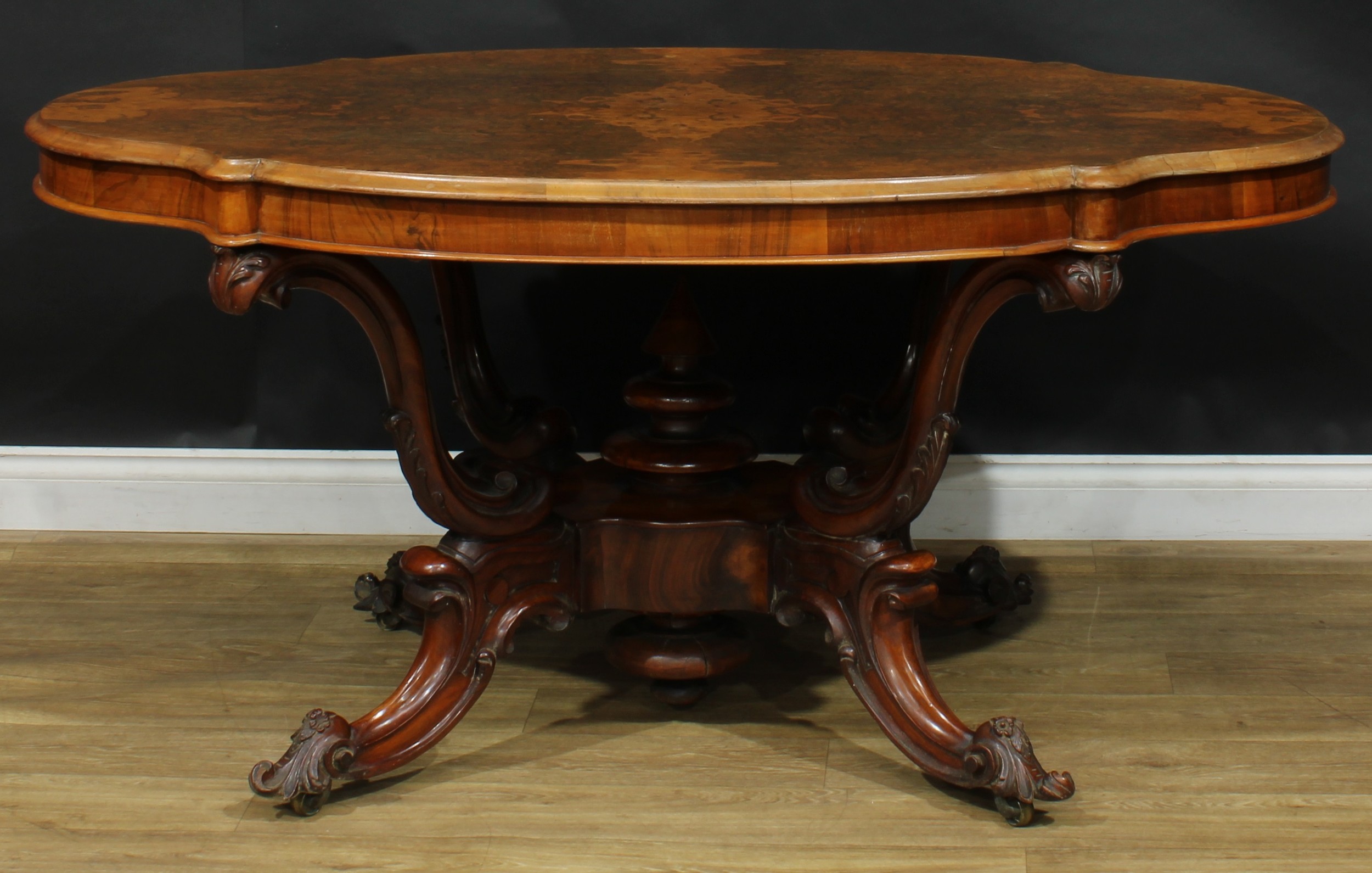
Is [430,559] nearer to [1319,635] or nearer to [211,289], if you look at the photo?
[211,289]

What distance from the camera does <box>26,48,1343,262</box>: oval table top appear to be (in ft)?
3.88

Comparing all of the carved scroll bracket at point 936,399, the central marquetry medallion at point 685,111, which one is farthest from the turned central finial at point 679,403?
the central marquetry medallion at point 685,111

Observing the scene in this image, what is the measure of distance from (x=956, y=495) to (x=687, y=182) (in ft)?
4.04

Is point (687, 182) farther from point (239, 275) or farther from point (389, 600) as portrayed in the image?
point (389, 600)

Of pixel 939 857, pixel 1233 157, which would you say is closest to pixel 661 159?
pixel 1233 157

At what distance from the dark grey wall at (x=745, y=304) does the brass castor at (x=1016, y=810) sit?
32.9 inches

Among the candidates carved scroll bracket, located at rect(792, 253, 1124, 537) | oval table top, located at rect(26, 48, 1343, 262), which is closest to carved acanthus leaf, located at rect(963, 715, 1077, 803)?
carved scroll bracket, located at rect(792, 253, 1124, 537)

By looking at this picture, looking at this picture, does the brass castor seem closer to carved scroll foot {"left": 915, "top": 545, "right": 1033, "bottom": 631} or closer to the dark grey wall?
carved scroll foot {"left": 915, "top": 545, "right": 1033, "bottom": 631}

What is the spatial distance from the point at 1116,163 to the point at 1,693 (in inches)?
55.7

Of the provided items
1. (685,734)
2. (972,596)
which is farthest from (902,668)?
(972,596)

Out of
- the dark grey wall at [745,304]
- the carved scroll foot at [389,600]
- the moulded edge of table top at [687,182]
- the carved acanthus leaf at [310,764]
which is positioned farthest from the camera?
the dark grey wall at [745,304]

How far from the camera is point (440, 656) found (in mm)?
1619

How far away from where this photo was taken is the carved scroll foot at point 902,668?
1516mm

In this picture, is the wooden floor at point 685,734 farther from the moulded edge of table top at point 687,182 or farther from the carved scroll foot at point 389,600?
the moulded edge of table top at point 687,182
